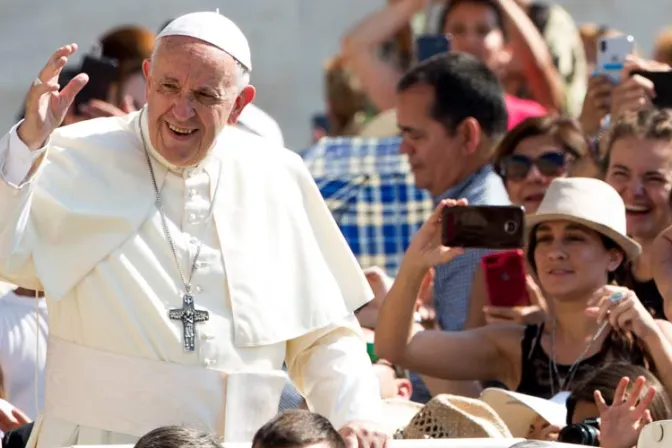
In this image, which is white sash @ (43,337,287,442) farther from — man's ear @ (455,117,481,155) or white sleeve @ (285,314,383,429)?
man's ear @ (455,117,481,155)

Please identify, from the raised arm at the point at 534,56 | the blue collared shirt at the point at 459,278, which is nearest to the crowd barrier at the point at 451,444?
the blue collared shirt at the point at 459,278

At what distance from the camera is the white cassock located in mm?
5812

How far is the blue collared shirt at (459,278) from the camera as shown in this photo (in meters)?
7.84

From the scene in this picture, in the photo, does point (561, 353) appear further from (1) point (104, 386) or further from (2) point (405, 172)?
(2) point (405, 172)

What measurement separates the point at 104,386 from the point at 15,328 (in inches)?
68.9

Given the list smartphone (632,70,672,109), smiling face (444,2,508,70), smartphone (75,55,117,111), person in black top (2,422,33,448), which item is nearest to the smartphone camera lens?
smartphone (632,70,672,109)

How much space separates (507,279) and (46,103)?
2.50m

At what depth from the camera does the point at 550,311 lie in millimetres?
7180

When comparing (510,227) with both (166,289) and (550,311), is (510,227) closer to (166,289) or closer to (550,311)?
(550,311)

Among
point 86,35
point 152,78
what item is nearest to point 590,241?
point 152,78

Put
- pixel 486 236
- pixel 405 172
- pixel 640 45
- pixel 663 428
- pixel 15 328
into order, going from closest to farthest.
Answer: pixel 663 428, pixel 486 236, pixel 15 328, pixel 405 172, pixel 640 45

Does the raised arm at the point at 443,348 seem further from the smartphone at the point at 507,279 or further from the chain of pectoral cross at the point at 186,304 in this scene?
the chain of pectoral cross at the point at 186,304

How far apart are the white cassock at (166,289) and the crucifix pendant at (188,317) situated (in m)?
0.02

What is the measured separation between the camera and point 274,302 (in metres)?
6.07
